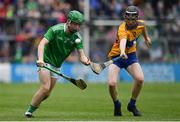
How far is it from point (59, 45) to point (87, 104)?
18.7ft

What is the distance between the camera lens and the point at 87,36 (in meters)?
37.0

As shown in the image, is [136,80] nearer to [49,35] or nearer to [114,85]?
[114,85]

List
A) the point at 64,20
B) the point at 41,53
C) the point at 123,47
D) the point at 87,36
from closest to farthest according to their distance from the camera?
the point at 41,53 → the point at 123,47 → the point at 64,20 → the point at 87,36

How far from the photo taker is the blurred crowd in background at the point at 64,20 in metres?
35.5

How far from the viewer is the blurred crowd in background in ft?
117

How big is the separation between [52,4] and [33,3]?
0.94 meters

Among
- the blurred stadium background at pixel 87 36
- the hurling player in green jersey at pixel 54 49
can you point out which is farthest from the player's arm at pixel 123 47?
the blurred stadium background at pixel 87 36

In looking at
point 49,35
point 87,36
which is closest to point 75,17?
point 49,35

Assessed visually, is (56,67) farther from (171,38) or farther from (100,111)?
(171,38)

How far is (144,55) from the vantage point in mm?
36531

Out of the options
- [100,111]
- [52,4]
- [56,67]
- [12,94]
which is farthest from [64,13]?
[56,67]

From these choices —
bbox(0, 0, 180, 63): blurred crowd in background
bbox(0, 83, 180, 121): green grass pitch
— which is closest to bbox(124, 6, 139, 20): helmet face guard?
bbox(0, 83, 180, 121): green grass pitch

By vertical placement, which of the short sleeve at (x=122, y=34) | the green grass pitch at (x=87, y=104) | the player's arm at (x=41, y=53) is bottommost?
the green grass pitch at (x=87, y=104)

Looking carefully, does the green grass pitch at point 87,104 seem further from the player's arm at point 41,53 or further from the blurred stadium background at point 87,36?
the blurred stadium background at point 87,36
